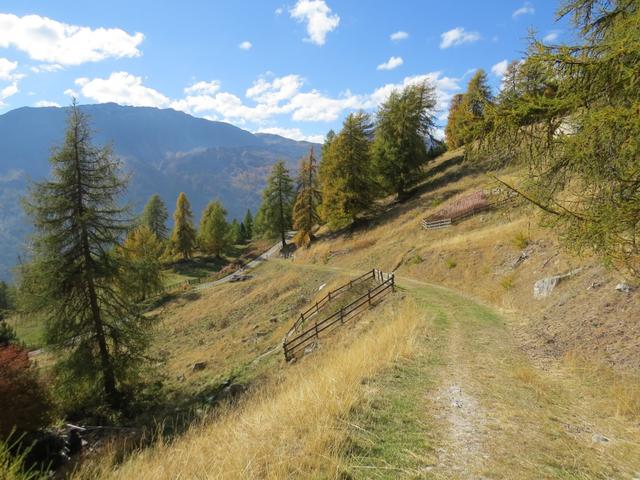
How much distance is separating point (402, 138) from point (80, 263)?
122 ft

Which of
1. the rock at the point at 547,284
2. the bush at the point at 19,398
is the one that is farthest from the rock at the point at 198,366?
the rock at the point at 547,284

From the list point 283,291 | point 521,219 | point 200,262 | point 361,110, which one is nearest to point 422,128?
point 361,110

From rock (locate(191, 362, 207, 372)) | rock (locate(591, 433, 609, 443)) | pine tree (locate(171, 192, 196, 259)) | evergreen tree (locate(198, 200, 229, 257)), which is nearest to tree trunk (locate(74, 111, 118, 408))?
rock (locate(191, 362, 207, 372))

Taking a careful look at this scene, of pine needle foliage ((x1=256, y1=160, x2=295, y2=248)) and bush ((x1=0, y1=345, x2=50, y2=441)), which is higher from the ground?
pine needle foliage ((x1=256, y1=160, x2=295, y2=248))

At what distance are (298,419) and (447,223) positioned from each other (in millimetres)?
28016

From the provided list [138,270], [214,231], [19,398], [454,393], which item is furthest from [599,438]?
[214,231]

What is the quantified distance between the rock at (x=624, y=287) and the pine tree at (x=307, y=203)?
3875 centimetres

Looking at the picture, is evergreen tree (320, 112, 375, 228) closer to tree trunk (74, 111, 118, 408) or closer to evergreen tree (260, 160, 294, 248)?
evergreen tree (260, 160, 294, 248)

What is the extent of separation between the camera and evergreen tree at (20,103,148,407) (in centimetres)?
1532

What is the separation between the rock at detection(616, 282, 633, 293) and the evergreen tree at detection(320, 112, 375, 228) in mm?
31570

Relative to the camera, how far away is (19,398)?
40.5 feet

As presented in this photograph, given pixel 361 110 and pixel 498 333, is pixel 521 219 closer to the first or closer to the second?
pixel 498 333

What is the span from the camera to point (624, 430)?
19.0 ft

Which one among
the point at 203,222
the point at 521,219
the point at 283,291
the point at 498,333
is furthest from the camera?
the point at 203,222
